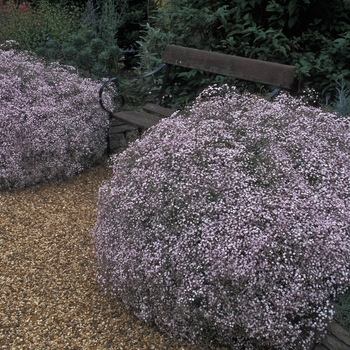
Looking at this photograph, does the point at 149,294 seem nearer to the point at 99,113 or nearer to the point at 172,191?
the point at 172,191

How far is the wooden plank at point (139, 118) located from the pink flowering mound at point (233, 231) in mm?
1651

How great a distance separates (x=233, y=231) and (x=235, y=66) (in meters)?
2.65

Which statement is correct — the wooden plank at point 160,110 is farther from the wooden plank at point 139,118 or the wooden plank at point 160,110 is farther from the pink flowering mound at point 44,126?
Result: the pink flowering mound at point 44,126

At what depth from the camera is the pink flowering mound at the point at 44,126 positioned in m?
4.71

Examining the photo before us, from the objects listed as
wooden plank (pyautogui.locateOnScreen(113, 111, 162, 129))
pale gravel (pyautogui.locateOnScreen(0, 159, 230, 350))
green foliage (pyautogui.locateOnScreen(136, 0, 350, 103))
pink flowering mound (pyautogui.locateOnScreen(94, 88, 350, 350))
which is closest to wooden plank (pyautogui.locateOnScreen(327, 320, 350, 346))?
pink flowering mound (pyautogui.locateOnScreen(94, 88, 350, 350))

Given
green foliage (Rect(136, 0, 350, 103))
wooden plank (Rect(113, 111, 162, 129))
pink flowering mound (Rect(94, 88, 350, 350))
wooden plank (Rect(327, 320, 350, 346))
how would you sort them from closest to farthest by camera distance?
wooden plank (Rect(327, 320, 350, 346)) < pink flowering mound (Rect(94, 88, 350, 350)) < wooden plank (Rect(113, 111, 162, 129)) < green foliage (Rect(136, 0, 350, 103))

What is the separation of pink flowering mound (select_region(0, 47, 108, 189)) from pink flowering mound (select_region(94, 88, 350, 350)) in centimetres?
173

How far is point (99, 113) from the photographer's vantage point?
205 inches

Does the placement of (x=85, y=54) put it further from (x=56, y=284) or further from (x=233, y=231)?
(x=233, y=231)

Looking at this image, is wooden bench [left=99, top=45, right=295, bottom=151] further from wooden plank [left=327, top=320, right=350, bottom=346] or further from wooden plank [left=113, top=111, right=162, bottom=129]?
wooden plank [left=327, top=320, right=350, bottom=346]

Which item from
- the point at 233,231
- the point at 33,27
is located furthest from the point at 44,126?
the point at 33,27

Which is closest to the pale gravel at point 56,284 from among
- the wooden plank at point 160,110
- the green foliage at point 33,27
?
the wooden plank at point 160,110

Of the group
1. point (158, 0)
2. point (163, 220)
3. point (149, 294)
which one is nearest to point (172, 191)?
point (163, 220)

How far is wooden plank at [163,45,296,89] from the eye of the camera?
4.35m
